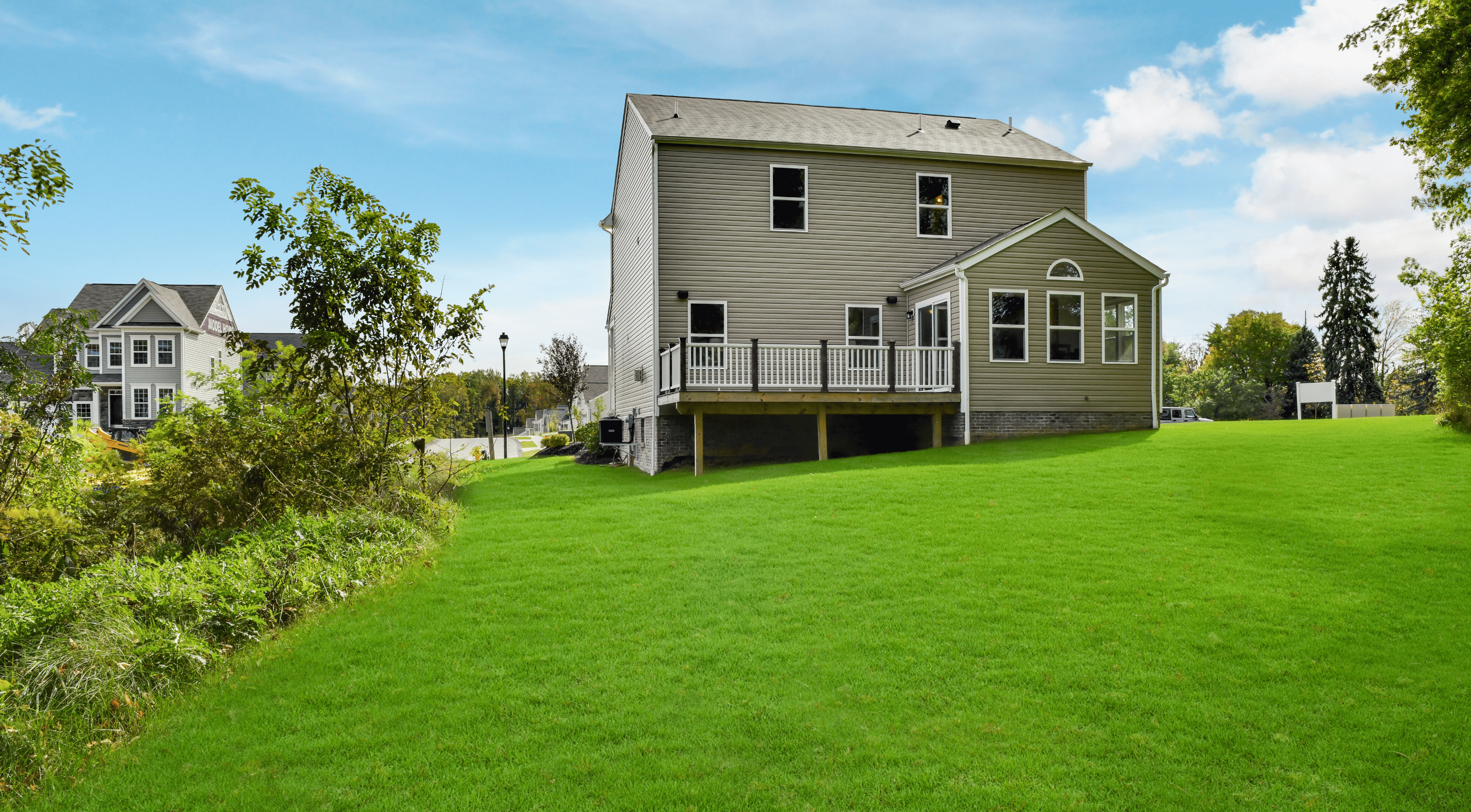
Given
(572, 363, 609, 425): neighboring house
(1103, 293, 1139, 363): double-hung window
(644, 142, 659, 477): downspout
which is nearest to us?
(1103, 293, 1139, 363): double-hung window

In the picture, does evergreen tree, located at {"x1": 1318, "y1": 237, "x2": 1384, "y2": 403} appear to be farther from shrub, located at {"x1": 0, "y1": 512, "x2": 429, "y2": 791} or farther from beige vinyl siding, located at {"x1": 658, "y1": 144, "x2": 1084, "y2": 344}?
shrub, located at {"x1": 0, "y1": 512, "x2": 429, "y2": 791}

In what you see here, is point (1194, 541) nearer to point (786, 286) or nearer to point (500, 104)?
point (786, 286)

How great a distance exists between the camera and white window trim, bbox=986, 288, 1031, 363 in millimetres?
15594

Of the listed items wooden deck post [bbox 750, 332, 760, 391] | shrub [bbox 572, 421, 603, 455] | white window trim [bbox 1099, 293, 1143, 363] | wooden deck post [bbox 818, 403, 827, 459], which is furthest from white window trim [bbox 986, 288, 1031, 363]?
shrub [bbox 572, 421, 603, 455]

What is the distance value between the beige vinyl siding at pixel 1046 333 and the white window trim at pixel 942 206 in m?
2.92

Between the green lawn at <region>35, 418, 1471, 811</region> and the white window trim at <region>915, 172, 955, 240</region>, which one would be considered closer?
the green lawn at <region>35, 418, 1471, 811</region>

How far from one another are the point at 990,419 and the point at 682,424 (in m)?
6.47

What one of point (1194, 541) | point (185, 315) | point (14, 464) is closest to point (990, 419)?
point (1194, 541)

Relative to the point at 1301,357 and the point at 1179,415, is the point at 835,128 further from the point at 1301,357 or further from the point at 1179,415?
the point at 1301,357

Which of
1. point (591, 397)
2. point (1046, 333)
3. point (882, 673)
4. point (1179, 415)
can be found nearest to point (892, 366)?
point (1046, 333)

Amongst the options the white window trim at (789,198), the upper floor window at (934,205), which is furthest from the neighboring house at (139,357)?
the upper floor window at (934,205)

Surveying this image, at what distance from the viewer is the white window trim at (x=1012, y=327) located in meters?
15.6

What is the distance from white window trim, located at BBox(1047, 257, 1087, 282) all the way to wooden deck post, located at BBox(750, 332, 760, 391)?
632 centimetres

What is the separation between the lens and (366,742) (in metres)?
4.36
